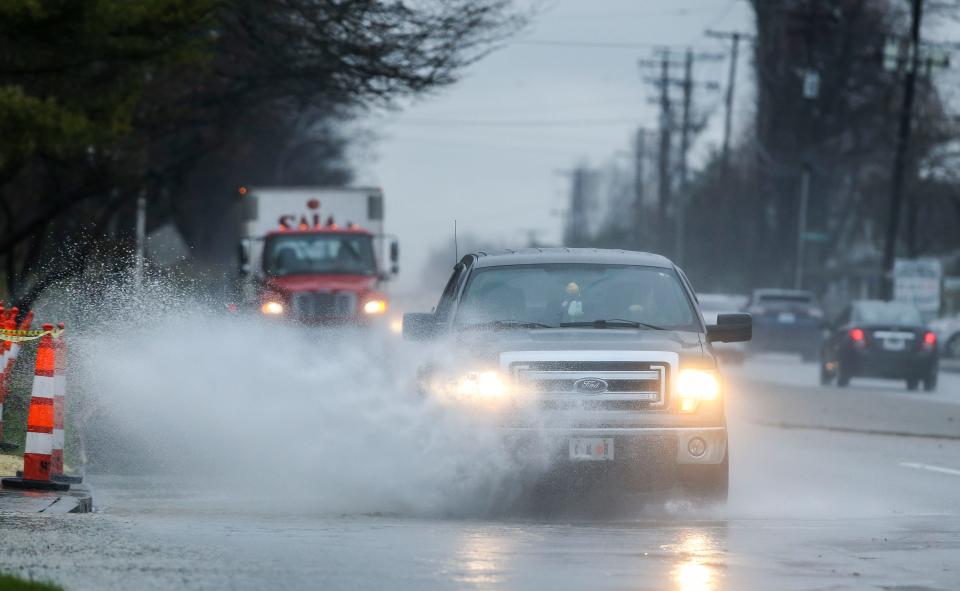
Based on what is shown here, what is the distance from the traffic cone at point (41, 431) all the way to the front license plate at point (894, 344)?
23.4m

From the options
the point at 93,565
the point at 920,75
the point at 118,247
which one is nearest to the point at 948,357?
the point at 920,75

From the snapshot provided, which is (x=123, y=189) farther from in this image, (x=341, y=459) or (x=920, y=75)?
(x=341, y=459)

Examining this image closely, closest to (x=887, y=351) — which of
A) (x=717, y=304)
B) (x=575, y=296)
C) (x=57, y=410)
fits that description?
(x=717, y=304)

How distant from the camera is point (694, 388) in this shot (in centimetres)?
1130

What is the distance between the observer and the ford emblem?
11.2 metres

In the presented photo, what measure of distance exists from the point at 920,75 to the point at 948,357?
11.0 m

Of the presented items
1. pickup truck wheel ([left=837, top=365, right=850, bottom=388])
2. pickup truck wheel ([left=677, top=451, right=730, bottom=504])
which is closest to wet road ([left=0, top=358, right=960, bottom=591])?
pickup truck wheel ([left=677, top=451, right=730, bottom=504])

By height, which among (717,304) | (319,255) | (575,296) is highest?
(575,296)

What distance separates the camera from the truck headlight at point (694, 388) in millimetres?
11266

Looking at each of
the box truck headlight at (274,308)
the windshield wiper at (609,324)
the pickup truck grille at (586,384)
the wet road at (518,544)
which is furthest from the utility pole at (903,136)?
the pickup truck grille at (586,384)

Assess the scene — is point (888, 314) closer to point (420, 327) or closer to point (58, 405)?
point (420, 327)

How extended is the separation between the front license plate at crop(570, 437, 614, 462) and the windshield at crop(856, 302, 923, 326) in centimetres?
2369

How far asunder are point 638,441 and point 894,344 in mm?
23181

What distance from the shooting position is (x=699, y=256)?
93.3 m
